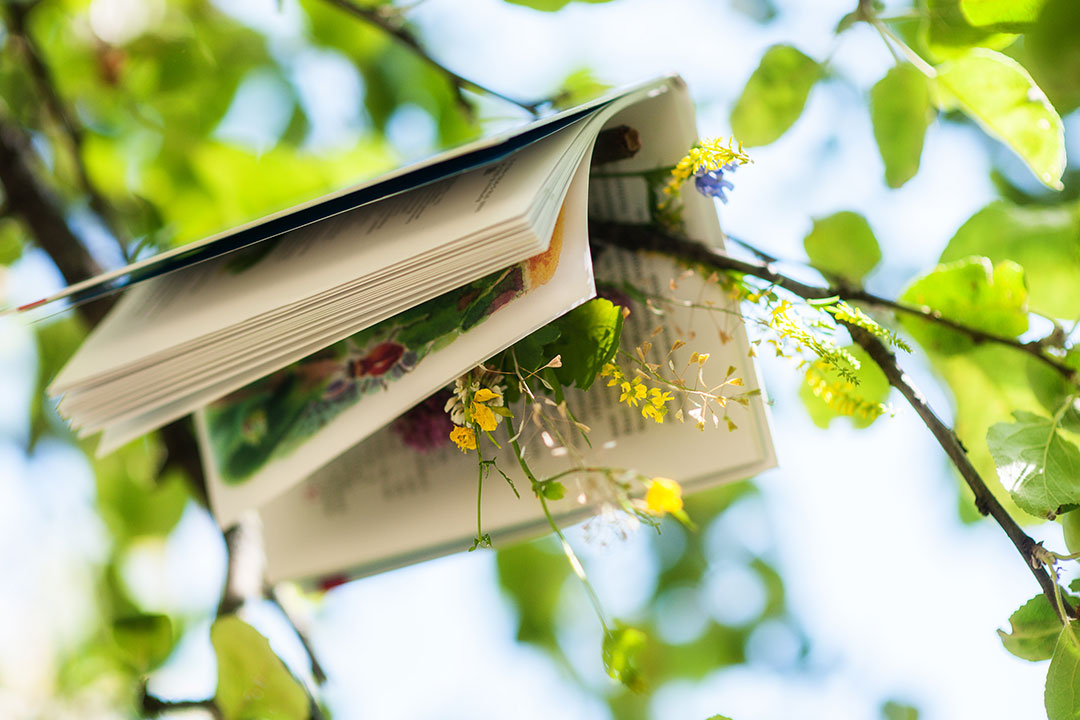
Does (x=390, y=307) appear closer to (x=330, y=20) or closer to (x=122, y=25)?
(x=330, y=20)

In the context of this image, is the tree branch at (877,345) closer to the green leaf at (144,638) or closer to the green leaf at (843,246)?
the green leaf at (843,246)

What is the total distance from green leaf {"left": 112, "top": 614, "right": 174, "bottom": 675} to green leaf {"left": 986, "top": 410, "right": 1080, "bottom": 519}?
0.64 meters

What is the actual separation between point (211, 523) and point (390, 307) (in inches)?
21.1

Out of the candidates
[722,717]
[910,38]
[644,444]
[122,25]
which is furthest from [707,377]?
[122,25]

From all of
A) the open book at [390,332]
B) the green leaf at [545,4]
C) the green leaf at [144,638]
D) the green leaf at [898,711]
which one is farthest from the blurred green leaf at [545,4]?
the green leaf at [898,711]

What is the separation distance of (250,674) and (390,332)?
28cm

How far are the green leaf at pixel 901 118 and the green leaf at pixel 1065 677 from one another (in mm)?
354

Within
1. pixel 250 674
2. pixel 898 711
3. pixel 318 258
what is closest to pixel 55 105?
pixel 318 258

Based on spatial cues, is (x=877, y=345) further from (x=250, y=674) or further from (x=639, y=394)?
(x=250, y=674)

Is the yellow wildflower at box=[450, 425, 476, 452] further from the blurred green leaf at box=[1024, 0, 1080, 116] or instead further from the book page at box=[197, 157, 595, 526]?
the blurred green leaf at box=[1024, 0, 1080, 116]

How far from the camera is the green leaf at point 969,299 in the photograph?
482mm

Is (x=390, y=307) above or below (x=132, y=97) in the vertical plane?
below

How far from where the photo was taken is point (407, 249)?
42cm

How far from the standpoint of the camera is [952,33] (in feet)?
1.64
